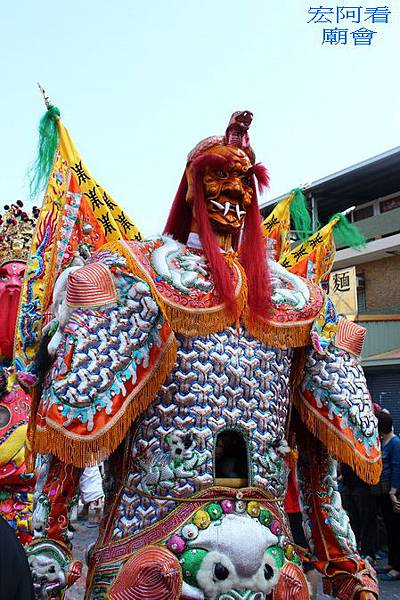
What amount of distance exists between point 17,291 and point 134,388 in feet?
7.15

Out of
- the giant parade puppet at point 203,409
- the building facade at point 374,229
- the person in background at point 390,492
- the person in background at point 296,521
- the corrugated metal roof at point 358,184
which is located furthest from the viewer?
the corrugated metal roof at point 358,184

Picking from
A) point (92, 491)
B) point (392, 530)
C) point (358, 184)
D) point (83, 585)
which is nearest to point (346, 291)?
point (358, 184)

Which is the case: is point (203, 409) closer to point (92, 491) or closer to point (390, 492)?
point (92, 491)

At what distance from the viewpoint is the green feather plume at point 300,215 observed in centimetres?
352

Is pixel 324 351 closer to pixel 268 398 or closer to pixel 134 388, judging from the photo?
pixel 268 398

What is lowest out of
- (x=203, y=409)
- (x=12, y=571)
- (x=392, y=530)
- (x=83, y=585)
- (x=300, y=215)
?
(x=392, y=530)

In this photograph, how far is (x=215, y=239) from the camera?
2303 millimetres

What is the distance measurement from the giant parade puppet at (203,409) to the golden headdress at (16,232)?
6.32 feet

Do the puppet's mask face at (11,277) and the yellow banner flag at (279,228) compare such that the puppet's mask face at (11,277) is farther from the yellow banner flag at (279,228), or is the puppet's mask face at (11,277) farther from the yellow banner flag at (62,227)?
the yellow banner flag at (279,228)

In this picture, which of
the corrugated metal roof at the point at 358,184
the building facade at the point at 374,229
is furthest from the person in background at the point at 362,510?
the corrugated metal roof at the point at 358,184

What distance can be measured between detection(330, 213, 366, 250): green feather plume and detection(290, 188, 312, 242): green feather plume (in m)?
0.17

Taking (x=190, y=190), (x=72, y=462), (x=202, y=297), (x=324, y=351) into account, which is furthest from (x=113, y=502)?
(x=190, y=190)

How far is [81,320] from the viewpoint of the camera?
1.99 metres

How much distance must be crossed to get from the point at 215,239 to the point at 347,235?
1234mm
